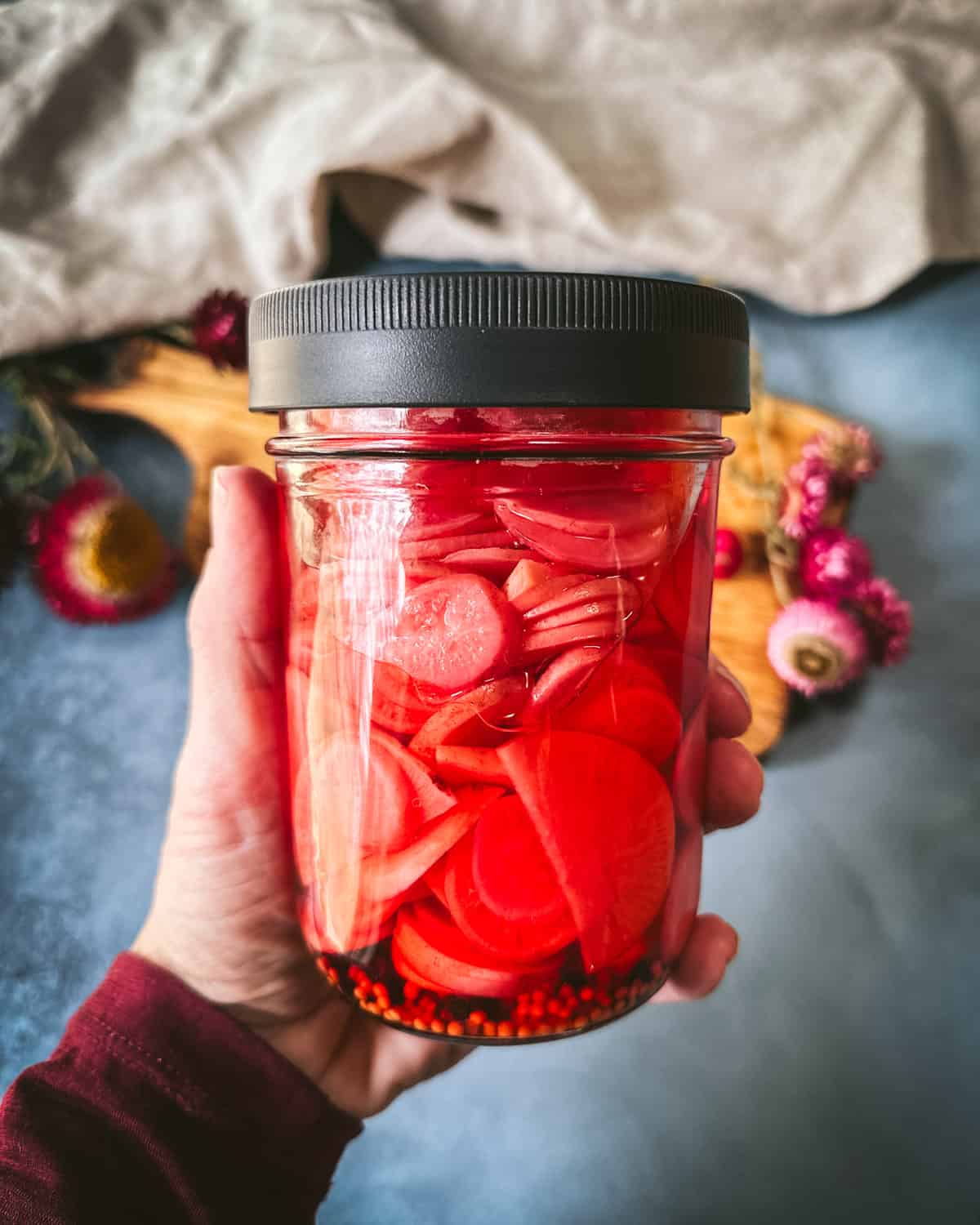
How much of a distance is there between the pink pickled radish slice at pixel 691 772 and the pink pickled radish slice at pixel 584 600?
10cm

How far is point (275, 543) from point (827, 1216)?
633 mm

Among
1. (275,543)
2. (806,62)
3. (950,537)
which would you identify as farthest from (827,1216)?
(806,62)

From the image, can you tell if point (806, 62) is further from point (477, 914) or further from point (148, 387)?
point (477, 914)


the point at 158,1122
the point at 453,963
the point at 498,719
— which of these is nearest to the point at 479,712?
the point at 498,719

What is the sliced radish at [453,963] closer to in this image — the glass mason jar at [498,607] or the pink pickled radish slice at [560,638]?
the glass mason jar at [498,607]

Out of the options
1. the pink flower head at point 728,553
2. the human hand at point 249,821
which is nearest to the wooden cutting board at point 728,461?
the pink flower head at point 728,553

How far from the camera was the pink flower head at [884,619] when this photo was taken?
71cm

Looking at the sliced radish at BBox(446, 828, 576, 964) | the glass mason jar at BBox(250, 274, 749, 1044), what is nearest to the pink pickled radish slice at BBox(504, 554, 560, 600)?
the glass mason jar at BBox(250, 274, 749, 1044)

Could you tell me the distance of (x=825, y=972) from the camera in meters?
0.74

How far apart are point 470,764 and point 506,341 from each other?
0.52 ft

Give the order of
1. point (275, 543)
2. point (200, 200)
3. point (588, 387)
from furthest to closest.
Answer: point (200, 200)
point (275, 543)
point (588, 387)

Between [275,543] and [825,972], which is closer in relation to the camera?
[275,543]

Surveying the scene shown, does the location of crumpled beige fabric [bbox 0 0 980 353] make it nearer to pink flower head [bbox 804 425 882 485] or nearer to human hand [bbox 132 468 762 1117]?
pink flower head [bbox 804 425 882 485]

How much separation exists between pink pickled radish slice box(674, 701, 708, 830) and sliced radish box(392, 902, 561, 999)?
3.8 inches
